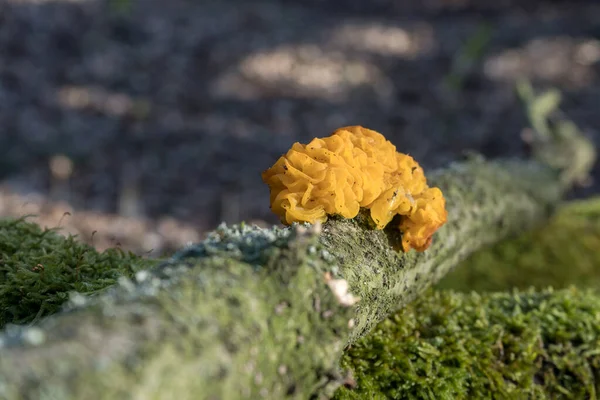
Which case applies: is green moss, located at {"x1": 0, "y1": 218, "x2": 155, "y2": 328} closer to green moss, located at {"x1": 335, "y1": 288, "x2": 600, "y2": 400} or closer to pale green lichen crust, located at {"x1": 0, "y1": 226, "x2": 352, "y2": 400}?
pale green lichen crust, located at {"x1": 0, "y1": 226, "x2": 352, "y2": 400}

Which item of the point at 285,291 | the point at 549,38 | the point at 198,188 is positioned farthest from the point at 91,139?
the point at 549,38

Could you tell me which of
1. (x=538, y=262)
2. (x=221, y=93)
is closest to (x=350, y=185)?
(x=538, y=262)

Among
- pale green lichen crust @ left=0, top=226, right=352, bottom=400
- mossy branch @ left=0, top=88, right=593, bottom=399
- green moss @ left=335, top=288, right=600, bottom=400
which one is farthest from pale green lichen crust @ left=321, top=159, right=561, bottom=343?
pale green lichen crust @ left=0, top=226, right=352, bottom=400

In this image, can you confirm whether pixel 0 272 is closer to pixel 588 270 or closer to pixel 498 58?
pixel 588 270

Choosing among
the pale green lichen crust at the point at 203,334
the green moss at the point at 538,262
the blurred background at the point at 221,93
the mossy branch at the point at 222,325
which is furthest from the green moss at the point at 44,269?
the blurred background at the point at 221,93

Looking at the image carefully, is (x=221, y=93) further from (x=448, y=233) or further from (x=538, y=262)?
(x=448, y=233)
